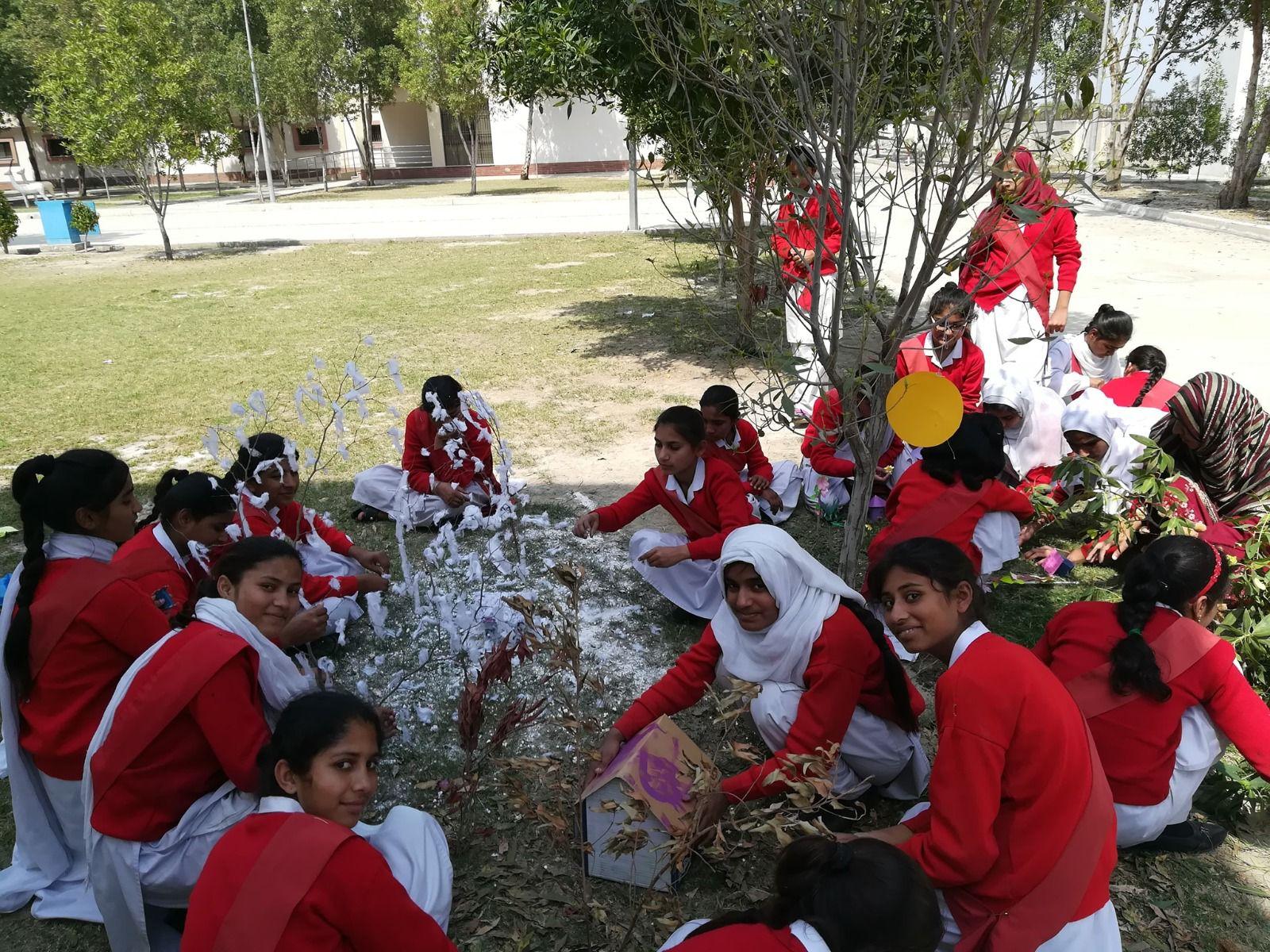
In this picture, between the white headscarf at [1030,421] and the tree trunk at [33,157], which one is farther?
the tree trunk at [33,157]

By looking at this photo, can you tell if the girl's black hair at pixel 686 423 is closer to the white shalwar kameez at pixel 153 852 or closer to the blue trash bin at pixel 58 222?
the white shalwar kameez at pixel 153 852

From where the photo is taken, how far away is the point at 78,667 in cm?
231

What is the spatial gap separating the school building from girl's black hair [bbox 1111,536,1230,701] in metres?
31.9

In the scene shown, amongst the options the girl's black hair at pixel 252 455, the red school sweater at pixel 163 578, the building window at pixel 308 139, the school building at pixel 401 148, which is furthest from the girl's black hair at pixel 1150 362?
the building window at pixel 308 139

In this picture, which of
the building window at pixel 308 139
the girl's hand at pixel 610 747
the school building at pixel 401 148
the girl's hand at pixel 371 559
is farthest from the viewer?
the building window at pixel 308 139

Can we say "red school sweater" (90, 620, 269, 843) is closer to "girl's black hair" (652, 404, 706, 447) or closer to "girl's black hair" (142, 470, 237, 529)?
"girl's black hair" (142, 470, 237, 529)

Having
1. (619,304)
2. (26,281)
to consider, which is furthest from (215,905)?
(26,281)

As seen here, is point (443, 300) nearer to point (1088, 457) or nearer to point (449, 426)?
point (449, 426)

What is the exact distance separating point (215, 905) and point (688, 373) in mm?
6177

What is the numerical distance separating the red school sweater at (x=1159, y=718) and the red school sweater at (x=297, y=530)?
8.48ft

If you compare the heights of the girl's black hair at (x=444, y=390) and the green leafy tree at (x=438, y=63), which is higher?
the green leafy tree at (x=438, y=63)

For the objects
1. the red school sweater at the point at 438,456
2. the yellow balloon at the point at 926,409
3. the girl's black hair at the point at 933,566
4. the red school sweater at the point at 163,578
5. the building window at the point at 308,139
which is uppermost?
the building window at the point at 308,139

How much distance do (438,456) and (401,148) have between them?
37191mm

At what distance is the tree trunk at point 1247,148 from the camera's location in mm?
15188
